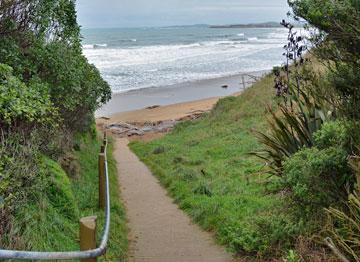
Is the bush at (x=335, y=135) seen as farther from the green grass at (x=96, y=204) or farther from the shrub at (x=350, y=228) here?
the green grass at (x=96, y=204)

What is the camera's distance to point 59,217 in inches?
234

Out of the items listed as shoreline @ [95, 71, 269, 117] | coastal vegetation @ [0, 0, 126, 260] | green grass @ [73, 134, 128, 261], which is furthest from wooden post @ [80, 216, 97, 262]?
shoreline @ [95, 71, 269, 117]

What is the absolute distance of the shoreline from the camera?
30875 millimetres

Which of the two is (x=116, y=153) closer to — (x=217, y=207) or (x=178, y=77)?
(x=217, y=207)

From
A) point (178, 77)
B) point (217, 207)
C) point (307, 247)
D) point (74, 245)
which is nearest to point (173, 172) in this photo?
point (217, 207)

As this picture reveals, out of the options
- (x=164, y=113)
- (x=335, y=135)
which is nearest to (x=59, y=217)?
(x=335, y=135)

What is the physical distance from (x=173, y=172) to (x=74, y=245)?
18.5 ft

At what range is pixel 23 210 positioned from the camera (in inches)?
203

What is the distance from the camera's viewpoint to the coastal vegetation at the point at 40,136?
196 inches

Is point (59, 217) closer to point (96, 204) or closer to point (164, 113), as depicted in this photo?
point (96, 204)

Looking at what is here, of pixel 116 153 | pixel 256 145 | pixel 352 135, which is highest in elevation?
pixel 352 135

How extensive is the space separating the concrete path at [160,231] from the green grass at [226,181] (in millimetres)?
199

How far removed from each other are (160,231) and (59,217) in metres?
1.90

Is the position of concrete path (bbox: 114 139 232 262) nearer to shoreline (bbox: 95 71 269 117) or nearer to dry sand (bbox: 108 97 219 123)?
dry sand (bbox: 108 97 219 123)
